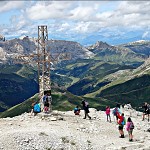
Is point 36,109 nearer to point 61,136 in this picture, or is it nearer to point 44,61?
point 44,61

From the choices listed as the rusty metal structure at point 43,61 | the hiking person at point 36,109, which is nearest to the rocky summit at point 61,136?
the hiking person at point 36,109

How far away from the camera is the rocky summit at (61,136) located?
37031 millimetres

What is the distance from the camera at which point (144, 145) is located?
39.2m

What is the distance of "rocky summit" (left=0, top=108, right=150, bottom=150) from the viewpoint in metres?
37.0

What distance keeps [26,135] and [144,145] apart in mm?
14619

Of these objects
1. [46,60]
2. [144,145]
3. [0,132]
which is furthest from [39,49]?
[144,145]

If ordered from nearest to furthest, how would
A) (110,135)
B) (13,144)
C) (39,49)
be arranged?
1. (13,144)
2. (110,135)
3. (39,49)

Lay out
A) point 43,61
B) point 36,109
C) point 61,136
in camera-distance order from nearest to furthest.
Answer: point 61,136, point 36,109, point 43,61

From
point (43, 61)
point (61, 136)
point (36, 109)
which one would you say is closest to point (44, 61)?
point (43, 61)

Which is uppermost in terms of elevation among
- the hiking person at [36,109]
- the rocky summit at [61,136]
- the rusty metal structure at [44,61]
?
the rusty metal structure at [44,61]

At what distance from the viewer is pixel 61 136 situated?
131ft

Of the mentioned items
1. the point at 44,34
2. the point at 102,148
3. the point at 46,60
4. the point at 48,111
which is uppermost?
the point at 44,34

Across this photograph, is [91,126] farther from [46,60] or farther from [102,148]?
[46,60]

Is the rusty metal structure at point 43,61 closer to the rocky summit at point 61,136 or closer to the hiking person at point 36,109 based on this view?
the hiking person at point 36,109
